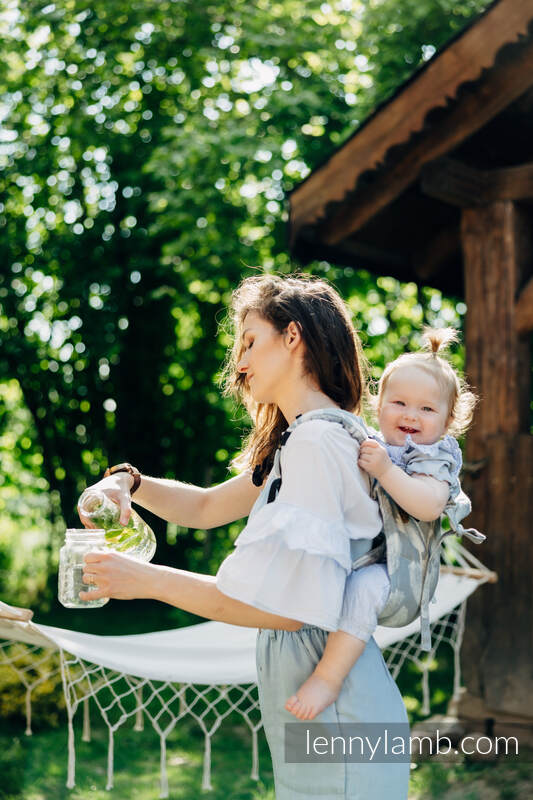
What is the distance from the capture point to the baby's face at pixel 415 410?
169 cm

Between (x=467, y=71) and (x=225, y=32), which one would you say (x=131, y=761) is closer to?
(x=467, y=71)

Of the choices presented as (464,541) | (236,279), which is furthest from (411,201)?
(236,279)

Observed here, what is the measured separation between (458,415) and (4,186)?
23.3 ft

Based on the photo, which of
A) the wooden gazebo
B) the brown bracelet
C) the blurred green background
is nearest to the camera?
the brown bracelet

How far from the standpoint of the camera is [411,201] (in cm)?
447

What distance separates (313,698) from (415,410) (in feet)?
1.93

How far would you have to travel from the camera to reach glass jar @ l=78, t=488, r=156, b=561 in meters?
1.69

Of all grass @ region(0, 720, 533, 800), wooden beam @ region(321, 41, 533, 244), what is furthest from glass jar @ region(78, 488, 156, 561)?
wooden beam @ region(321, 41, 533, 244)

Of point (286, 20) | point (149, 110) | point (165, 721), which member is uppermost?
point (286, 20)

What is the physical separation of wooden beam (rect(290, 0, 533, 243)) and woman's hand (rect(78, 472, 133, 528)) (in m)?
2.27

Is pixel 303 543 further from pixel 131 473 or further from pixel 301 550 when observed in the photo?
pixel 131 473

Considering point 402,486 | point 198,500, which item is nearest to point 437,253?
point 198,500

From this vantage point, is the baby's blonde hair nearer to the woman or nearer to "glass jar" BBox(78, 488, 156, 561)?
the woman

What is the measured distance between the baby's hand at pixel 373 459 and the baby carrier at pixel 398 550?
34 mm
